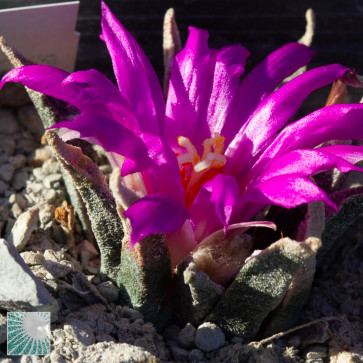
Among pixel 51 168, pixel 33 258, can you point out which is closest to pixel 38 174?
pixel 51 168

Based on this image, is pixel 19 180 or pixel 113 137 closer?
pixel 113 137

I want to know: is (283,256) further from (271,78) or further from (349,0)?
(349,0)

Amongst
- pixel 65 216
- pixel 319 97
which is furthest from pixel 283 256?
pixel 319 97

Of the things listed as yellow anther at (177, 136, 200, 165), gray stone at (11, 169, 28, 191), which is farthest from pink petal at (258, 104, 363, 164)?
gray stone at (11, 169, 28, 191)

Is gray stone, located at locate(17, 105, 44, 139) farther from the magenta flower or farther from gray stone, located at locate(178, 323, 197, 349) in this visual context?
gray stone, located at locate(178, 323, 197, 349)

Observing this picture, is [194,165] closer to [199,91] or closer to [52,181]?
[199,91]

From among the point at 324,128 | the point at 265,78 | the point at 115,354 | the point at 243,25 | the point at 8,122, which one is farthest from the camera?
the point at 243,25
